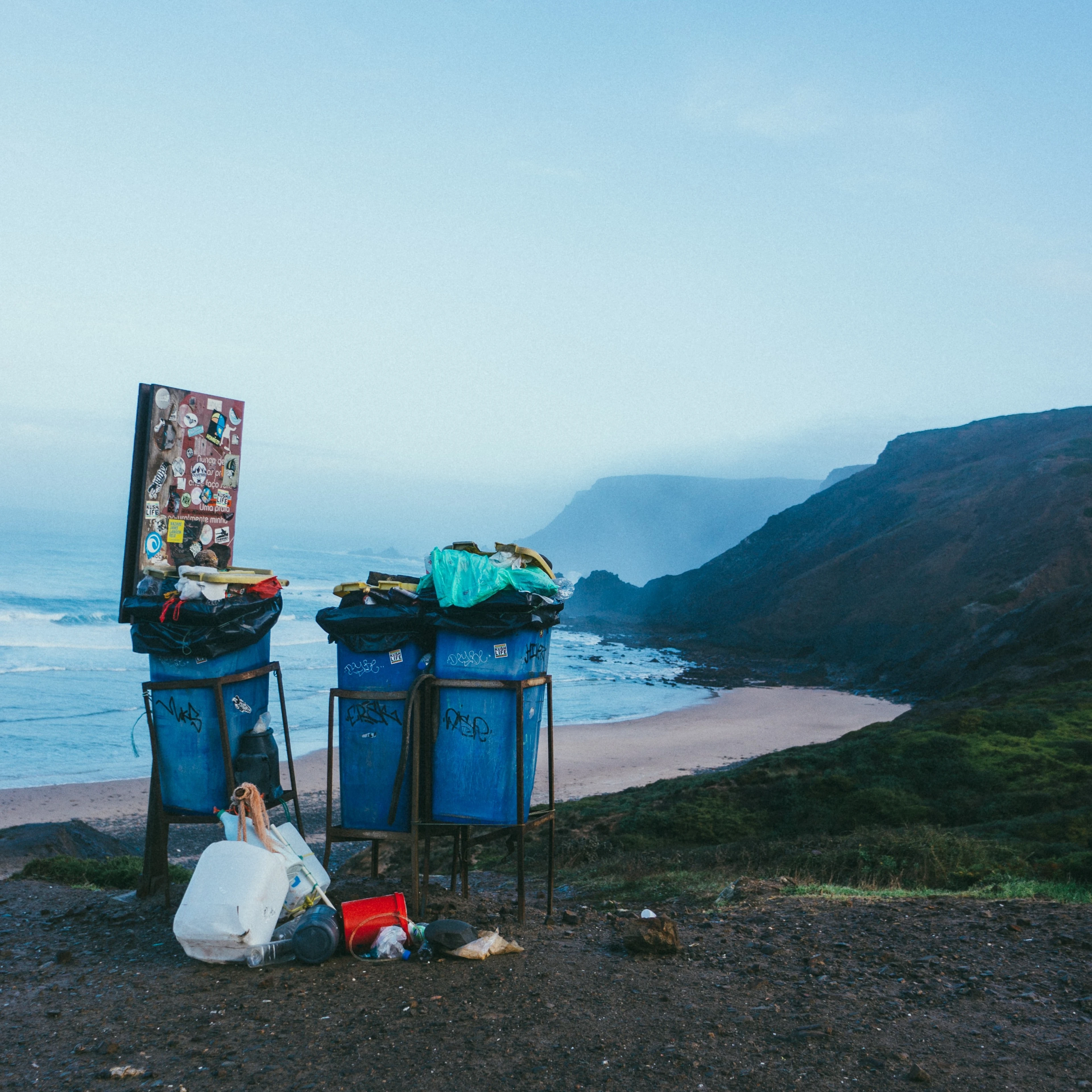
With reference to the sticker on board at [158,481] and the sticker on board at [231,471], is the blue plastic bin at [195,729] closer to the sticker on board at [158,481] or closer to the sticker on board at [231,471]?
the sticker on board at [158,481]

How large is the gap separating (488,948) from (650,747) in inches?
718

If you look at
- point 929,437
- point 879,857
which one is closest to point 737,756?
point 879,857

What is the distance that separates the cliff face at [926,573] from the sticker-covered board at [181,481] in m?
21.5

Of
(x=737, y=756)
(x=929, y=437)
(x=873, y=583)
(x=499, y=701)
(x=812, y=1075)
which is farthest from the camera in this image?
(x=929, y=437)

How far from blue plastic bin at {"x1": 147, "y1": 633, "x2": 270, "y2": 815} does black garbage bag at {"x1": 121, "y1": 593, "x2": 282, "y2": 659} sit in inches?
2.9

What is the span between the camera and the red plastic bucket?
430cm

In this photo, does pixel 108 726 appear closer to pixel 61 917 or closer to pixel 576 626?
pixel 61 917

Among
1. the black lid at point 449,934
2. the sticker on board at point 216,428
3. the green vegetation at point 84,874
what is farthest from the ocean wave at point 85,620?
the black lid at point 449,934

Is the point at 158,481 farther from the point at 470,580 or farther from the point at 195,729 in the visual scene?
the point at 470,580

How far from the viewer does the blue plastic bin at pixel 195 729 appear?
5062mm

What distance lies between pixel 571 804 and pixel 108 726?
13744 millimetres

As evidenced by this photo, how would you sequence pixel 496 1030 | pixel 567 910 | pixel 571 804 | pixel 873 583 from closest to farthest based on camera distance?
1. pixel 496 1030
2. pixel 567 910
3. pixel 571 804
4. pixel 873 583

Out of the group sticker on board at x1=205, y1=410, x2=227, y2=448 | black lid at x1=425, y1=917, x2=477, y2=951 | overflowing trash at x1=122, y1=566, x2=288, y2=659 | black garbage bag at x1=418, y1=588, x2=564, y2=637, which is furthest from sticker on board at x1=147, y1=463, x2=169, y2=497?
black lid at x1=425, y1=917, x2=477, y2=951

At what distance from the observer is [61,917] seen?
5121 millimetres
